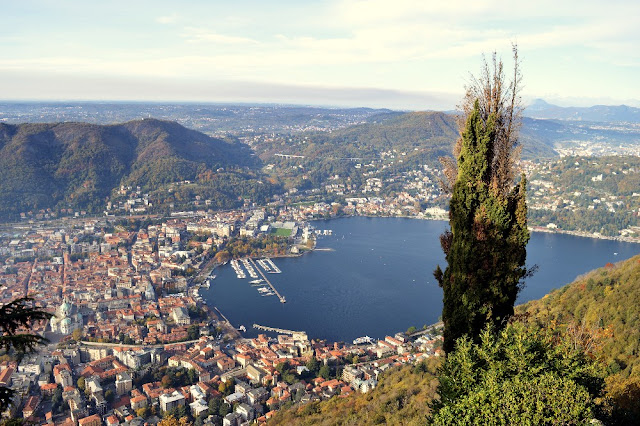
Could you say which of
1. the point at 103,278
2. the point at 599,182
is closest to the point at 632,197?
the point at 599,182

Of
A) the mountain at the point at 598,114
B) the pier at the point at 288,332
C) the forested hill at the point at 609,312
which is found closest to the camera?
the forested hill at the point at 609,312

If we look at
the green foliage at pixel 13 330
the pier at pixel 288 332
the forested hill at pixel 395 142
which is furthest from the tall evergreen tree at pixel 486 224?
the forested hill at pixel 395 142

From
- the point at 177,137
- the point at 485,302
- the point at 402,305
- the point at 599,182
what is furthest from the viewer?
the point at 177,137

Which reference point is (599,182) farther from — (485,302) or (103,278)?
(485,302)

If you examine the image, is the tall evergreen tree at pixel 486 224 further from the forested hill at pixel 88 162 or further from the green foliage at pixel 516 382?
the forested hill at pixel 88 162

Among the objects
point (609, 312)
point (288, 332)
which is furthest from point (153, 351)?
point (609, 312)

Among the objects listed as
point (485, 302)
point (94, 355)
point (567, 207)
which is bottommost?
point (94, 355)

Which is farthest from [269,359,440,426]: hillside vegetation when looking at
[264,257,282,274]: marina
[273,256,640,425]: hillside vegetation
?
[264,257,282,274]: marina
